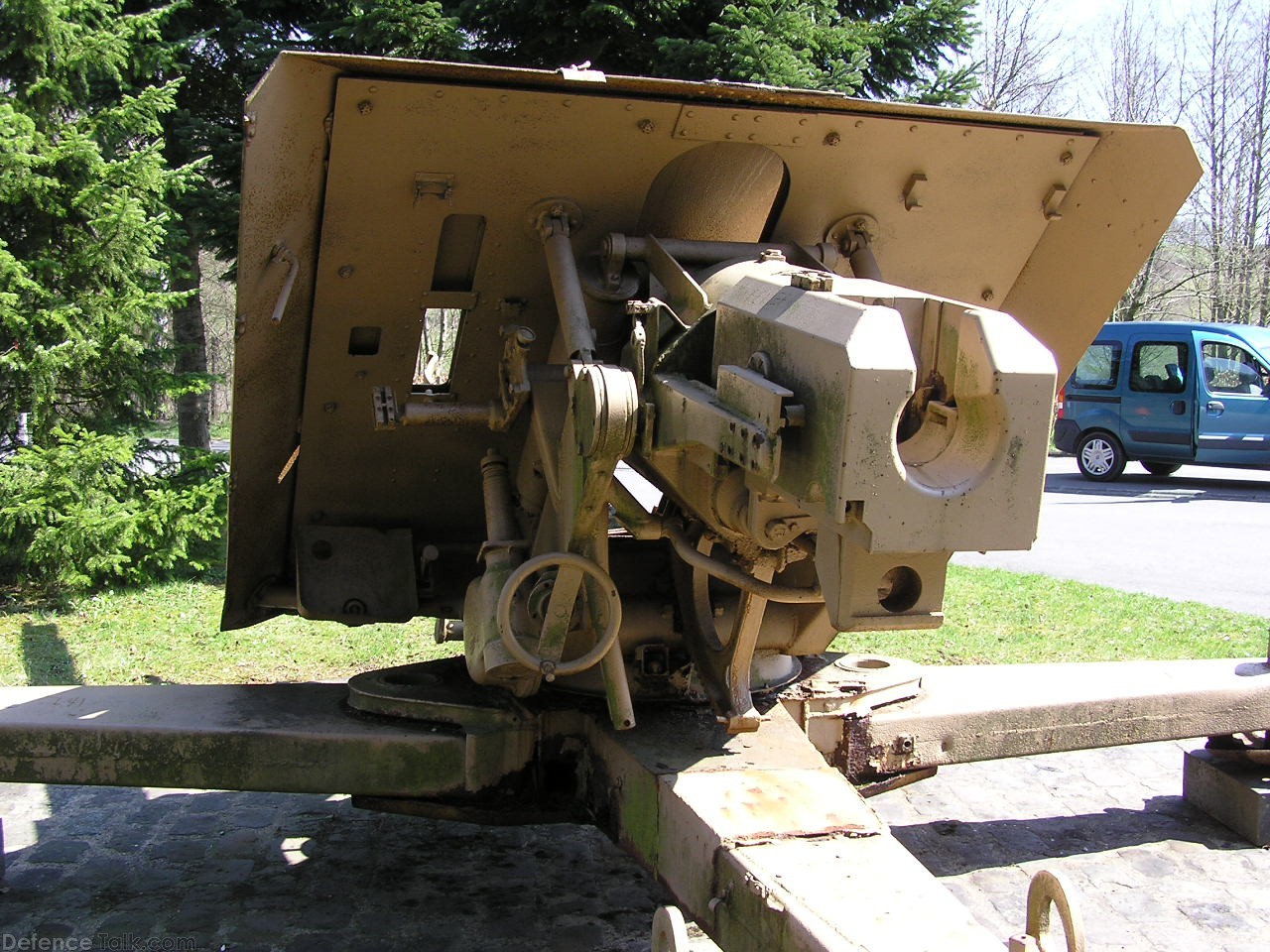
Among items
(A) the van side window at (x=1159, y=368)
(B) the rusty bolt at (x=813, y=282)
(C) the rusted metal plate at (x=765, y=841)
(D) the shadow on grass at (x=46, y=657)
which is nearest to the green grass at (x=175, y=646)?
(D) the shadow on grass at (x=46, y=657)

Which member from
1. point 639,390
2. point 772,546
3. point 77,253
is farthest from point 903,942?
point 77,253

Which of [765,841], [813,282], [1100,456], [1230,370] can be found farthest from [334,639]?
[1230,370]

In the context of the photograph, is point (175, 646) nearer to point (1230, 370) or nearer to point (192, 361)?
point (192, 361)

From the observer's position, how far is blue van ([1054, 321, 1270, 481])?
44.5 feet

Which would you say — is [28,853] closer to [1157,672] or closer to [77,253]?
[1157,672]

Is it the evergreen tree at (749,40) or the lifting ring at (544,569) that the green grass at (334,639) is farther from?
the lifting ring at (544,569)

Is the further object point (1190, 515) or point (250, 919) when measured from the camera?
point (1190, 515)

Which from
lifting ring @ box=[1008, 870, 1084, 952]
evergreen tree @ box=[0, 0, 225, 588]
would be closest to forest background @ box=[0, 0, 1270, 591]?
evergreen tree @ box=[0, 0, 225, 588]

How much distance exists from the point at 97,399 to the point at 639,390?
5845 millimetres

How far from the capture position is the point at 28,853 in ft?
13.5

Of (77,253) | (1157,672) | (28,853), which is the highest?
(77,253)

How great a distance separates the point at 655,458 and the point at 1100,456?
40.9ft

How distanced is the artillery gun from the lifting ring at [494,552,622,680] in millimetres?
10

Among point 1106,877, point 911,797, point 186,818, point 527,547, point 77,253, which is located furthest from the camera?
point 77,253
